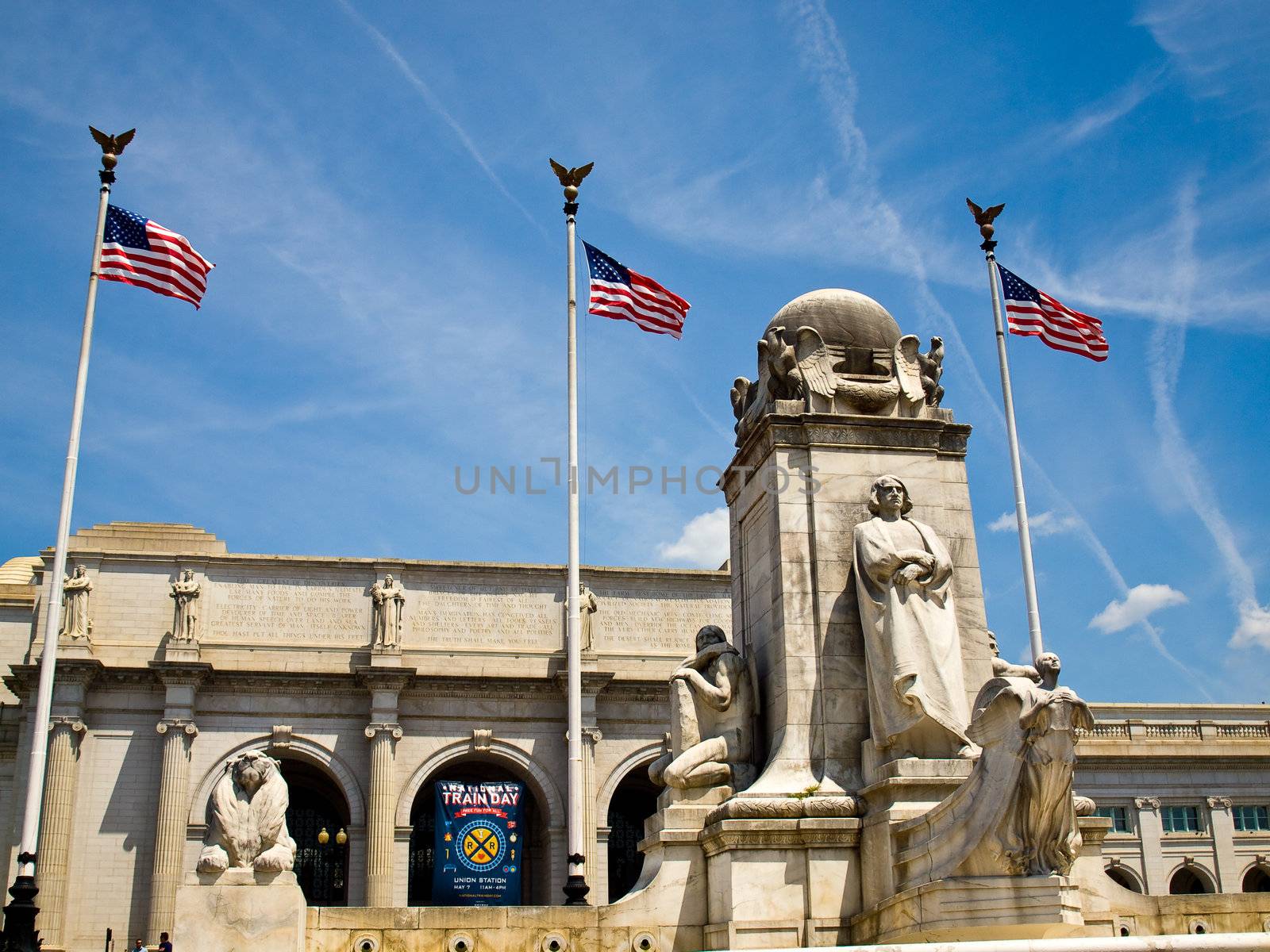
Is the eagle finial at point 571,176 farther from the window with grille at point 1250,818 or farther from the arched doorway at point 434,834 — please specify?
the window with grille at point 1250,818

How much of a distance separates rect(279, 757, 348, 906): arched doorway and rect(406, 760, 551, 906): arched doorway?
2593mm

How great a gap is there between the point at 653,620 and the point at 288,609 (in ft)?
43.4

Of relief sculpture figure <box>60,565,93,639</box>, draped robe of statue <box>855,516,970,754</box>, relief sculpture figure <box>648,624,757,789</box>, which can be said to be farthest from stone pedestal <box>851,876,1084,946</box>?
relief sculpture figure <box>60,565,93,639</box>

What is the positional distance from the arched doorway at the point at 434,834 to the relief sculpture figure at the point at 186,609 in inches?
380

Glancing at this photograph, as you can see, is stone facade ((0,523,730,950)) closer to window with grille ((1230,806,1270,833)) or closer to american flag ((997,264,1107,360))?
window with grille ((1230,806,1270,833))

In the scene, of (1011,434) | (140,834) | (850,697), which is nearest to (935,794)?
(850,697)

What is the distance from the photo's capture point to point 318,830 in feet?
160

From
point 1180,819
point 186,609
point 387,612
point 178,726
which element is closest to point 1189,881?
point 1180,819

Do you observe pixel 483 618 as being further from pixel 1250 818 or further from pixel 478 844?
pixel 1250 818

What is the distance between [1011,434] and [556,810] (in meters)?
25.3

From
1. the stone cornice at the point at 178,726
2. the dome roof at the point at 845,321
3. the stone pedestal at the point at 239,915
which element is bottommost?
the stone pedestal at the point at 239,915

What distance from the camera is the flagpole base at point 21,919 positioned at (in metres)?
20.5

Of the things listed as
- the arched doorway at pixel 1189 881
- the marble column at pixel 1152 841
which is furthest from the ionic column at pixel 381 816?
the arched doorway at pixel 1189 881

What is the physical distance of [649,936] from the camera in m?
11.0
